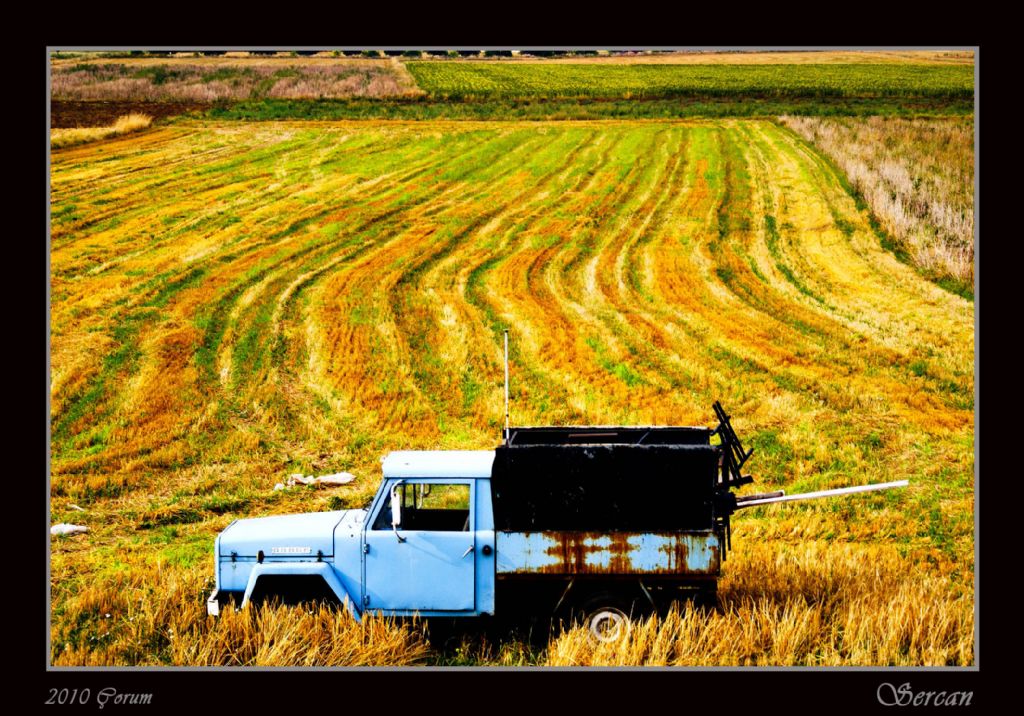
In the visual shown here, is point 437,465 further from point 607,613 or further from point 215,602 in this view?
point 215,602

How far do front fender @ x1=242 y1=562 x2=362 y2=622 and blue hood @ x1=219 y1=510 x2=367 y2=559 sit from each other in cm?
12

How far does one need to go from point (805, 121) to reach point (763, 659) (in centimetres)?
2565

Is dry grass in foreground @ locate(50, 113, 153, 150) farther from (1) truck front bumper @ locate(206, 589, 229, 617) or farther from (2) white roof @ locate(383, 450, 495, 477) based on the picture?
(2) white roof @ locate(383, 450, 495, 477)

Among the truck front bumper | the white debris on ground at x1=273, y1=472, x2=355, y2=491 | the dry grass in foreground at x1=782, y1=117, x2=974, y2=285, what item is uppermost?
the dry grass in foreground at x1=782, y1=117, x2=974, y2=285

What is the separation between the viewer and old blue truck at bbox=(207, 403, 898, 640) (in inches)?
342

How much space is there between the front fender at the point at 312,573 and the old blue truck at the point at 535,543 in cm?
1

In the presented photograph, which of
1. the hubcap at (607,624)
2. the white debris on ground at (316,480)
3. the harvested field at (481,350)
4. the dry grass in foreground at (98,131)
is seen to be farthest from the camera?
the dry grass in foreground at (98,131)

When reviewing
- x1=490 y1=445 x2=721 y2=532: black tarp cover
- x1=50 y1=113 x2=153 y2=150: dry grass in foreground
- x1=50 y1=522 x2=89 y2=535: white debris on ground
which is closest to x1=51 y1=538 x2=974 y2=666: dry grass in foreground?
x1=490 y1=445 x2=721 y2=532: black tarp cover

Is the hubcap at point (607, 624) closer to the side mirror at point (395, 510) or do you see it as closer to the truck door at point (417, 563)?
the truck door at point (417, 563)

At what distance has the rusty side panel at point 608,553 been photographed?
865 centimetres

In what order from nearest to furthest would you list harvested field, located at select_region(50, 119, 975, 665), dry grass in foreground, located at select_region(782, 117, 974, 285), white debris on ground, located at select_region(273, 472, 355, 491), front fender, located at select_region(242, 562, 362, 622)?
front fender, located at select_region(242, 562, 362, 622) → harvested field, located at select_region(50, 119, 975, 665) → white debris on ground, located at select_region(273, 472, 355, 491) → dry grass in foreground, located at select_region(782, 117, 974, 285)

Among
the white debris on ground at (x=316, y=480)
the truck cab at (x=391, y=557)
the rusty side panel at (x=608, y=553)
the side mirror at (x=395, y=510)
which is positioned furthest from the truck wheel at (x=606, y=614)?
the white debris on ground at (x=316, y=480)

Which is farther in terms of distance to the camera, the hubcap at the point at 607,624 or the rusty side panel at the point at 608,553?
the hubcap at the point at 607,624

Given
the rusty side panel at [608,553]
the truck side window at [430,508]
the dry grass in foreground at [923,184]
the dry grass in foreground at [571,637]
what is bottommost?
the dry grass in foreground at [571,637]
